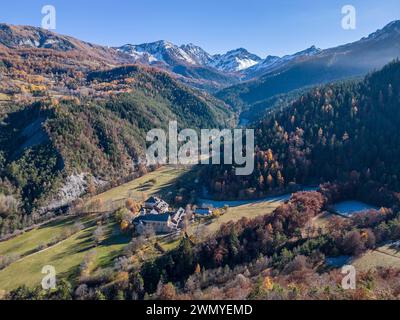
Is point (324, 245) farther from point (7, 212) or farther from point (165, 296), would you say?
point (7, 212)

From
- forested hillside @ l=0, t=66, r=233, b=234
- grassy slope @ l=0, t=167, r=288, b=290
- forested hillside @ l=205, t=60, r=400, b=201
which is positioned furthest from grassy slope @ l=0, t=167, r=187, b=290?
forested hillside @ l=205, t=60, r=400, b=201

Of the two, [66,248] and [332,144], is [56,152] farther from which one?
[332,144]

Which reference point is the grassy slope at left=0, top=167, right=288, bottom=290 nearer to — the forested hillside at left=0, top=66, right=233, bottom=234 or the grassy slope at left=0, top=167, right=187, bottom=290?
the grassy slope at left=0, top=167, right=187, bottom=290

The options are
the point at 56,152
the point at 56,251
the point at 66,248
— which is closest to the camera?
the point at 56,251

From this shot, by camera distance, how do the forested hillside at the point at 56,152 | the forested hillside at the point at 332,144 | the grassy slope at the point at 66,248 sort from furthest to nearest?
the forested hillside at the point at 56,152 < the forested hillside at the point at 332,144 < the grassy slope at the point at 66,248

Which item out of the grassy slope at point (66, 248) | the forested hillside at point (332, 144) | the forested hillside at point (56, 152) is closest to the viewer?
the grassy slope at point (66, 248)

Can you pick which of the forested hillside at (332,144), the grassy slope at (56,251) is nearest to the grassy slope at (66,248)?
the grassy slope at (56,251)

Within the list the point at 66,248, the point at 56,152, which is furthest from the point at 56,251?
the point at 56,152

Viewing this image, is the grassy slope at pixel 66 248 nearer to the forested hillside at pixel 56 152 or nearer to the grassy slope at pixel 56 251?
the grassy slope at pixel 56 251

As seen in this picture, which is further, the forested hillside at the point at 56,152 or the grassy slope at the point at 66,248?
the forested hillside at the point at 56,152

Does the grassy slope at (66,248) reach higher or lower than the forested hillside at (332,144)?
lower
